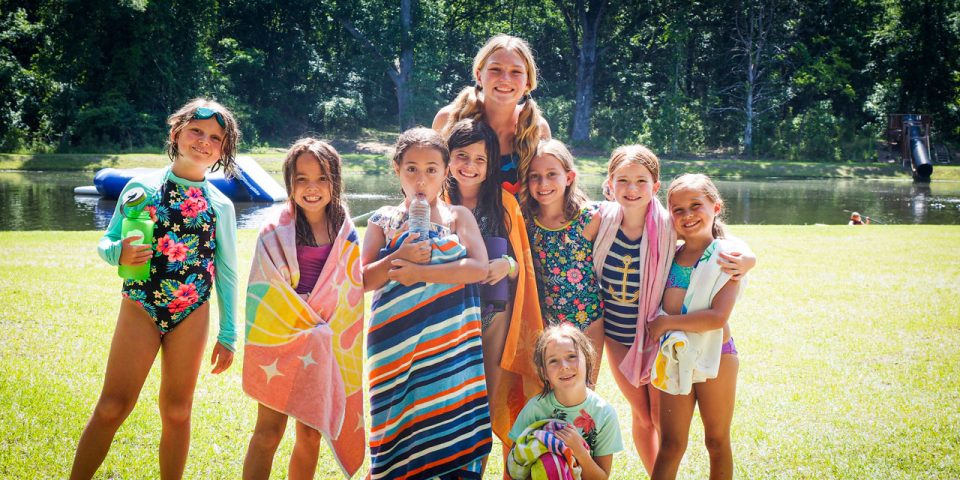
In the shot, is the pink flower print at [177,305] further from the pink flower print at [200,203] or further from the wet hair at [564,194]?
the wet hair at [564,194]

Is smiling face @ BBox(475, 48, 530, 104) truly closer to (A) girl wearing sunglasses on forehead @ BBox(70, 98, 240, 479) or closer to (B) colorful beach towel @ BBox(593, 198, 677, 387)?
(B) colorful beach towel @ BBox(593, 198, 677, 387)

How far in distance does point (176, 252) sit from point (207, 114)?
1.99ft

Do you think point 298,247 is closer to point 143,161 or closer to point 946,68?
point 143,161

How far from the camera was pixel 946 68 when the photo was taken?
29250 mm

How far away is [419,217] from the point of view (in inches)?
117

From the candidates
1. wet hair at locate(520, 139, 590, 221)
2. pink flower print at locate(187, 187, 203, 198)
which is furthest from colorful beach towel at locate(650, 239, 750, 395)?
pink flower print at locate(187, 187, 203, 198)

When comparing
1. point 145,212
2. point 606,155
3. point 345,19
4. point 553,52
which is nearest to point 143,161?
point 345,19

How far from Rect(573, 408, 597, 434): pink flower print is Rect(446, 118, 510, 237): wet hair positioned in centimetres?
92

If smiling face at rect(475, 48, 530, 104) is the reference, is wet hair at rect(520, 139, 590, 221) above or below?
below

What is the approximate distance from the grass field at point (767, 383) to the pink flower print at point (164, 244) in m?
1.21

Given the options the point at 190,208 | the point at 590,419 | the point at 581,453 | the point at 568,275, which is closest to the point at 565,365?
the point at 590,419

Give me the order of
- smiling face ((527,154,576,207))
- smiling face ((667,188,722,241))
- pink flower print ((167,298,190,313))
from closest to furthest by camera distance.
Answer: pink flower print ((167,298,190,313)), smiling face ((667,188,722,241)), smiling face ((527,154,576,207))

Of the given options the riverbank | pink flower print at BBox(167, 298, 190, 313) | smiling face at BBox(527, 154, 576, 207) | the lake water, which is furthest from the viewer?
the riverbank

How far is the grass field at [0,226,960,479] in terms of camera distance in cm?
368
